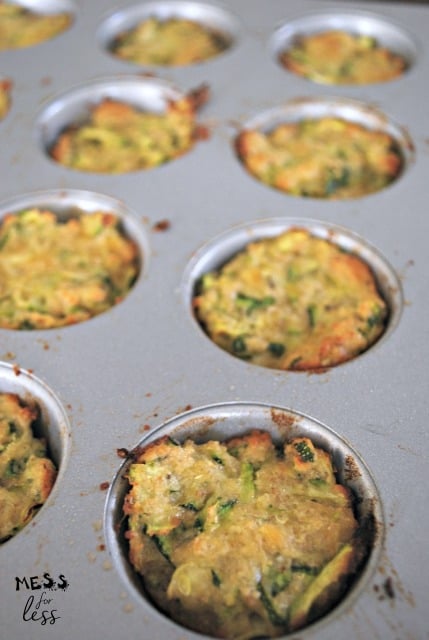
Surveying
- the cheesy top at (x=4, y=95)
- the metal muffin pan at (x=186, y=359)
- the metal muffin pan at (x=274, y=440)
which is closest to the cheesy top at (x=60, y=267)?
the metal muffin pan at (x=186, y=359)

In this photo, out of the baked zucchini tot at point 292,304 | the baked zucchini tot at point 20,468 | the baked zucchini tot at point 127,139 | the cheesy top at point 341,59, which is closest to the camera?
the baked zucchini tot at point 20,468

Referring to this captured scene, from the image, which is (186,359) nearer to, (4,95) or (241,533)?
(241,533)

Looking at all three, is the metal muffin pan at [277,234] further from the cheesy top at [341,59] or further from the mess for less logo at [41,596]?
the cheesy top at [341,59]

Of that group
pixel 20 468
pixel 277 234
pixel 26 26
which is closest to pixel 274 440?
pixel 20 468

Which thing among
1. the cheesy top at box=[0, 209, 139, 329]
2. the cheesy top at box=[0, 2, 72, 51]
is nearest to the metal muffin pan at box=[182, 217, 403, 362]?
the cheesy top at box=[0, 209, 139, 329]

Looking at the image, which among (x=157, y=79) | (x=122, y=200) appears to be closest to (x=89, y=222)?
(x=122, y=200)

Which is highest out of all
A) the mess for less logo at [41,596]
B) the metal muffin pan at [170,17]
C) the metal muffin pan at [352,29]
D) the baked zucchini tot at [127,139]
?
the metal muffin pan at [170,17]

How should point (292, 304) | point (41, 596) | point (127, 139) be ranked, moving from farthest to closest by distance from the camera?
1. point (127, 139)
2. point (292, 304)
3. point (41, 596)

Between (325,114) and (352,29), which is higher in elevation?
(352,29)
